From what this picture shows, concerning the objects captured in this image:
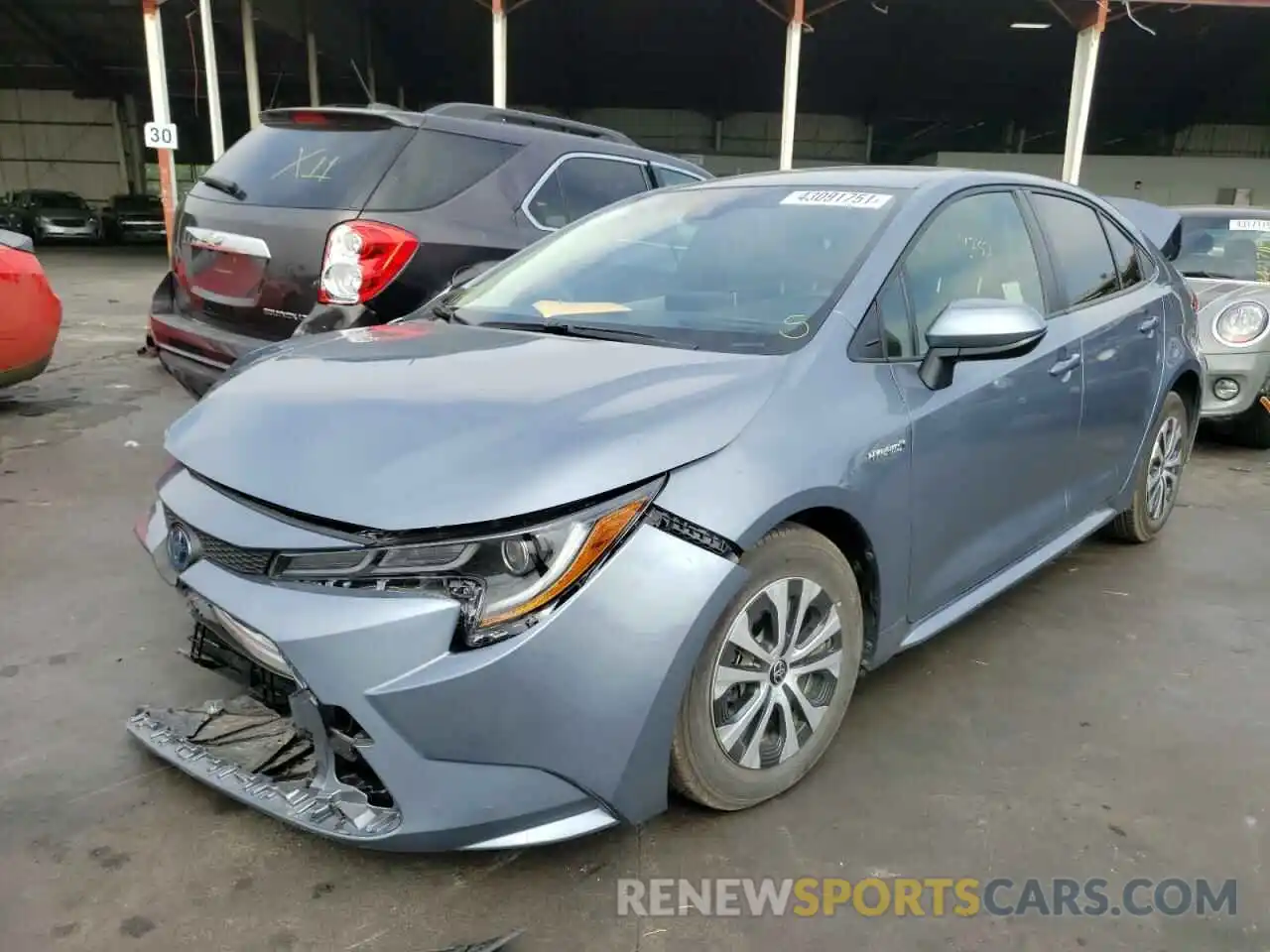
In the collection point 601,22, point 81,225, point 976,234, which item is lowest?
point 81,225

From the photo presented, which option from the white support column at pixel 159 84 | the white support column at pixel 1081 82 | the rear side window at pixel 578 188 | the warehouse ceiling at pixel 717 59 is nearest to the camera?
the rear side window at pixel 578 188

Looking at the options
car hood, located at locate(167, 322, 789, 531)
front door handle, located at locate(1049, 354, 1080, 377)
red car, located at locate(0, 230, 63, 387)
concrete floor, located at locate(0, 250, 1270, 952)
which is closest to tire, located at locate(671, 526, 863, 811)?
concrete floor, located at locate(0, 250, 1270, 952)

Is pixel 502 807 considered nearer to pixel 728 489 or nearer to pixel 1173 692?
pixel 728 489

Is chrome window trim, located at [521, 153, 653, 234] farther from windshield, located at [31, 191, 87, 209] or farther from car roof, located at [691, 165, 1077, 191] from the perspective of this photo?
windshield, located at [31, 191, 87, 209]

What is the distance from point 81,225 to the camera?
2645cm

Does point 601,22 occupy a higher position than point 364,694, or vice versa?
point 601,22

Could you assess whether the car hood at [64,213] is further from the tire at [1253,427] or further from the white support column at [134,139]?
the tire at [1253,427]

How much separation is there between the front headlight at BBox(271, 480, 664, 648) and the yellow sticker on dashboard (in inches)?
42.8

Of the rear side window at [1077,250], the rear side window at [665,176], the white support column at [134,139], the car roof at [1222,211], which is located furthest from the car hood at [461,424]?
the white support column at [134,139]

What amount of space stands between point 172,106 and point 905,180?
37907 mm

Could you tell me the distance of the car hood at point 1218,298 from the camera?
5969mm

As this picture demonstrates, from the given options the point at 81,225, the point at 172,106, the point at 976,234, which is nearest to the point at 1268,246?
the point at 976,234

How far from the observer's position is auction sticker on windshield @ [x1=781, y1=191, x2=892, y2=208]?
281 cm

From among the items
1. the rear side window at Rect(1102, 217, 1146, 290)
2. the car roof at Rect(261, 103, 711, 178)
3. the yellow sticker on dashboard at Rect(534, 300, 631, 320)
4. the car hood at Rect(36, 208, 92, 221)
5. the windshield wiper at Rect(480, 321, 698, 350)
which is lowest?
the car hood at Rect(36, 208, 92, 221)
